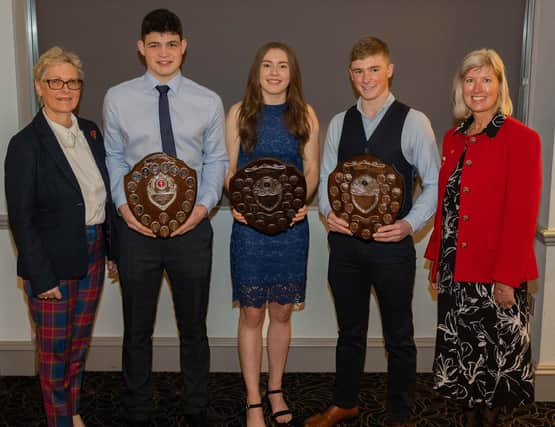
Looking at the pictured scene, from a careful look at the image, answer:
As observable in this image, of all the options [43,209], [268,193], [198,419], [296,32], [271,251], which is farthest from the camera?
[296,32]

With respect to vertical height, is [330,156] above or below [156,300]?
above

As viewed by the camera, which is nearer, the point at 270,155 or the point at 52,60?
the point at 52,60

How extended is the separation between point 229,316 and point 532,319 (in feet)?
5.62

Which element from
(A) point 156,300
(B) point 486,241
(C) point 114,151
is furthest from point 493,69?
(A) point 156,300

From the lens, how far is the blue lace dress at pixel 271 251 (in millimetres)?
2857

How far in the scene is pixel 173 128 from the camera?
2.79 m

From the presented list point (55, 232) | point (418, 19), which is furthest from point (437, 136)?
point (55, 232)

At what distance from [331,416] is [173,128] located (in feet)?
5.20

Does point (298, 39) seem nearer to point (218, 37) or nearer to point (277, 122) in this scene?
point (218, 37)

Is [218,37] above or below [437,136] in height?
above

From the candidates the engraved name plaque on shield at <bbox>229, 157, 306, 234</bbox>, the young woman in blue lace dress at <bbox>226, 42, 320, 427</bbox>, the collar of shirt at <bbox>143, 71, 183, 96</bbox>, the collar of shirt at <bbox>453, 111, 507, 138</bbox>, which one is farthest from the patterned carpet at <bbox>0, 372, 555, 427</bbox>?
the collar of shirt at <bbox>143, 71, 183, 96</bbox>

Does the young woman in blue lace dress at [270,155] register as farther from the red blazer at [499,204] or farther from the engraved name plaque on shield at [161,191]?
the red blazer at [499,204]

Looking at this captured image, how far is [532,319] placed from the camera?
136 inches

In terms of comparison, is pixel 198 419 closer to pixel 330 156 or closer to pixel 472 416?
pixel 472 416
